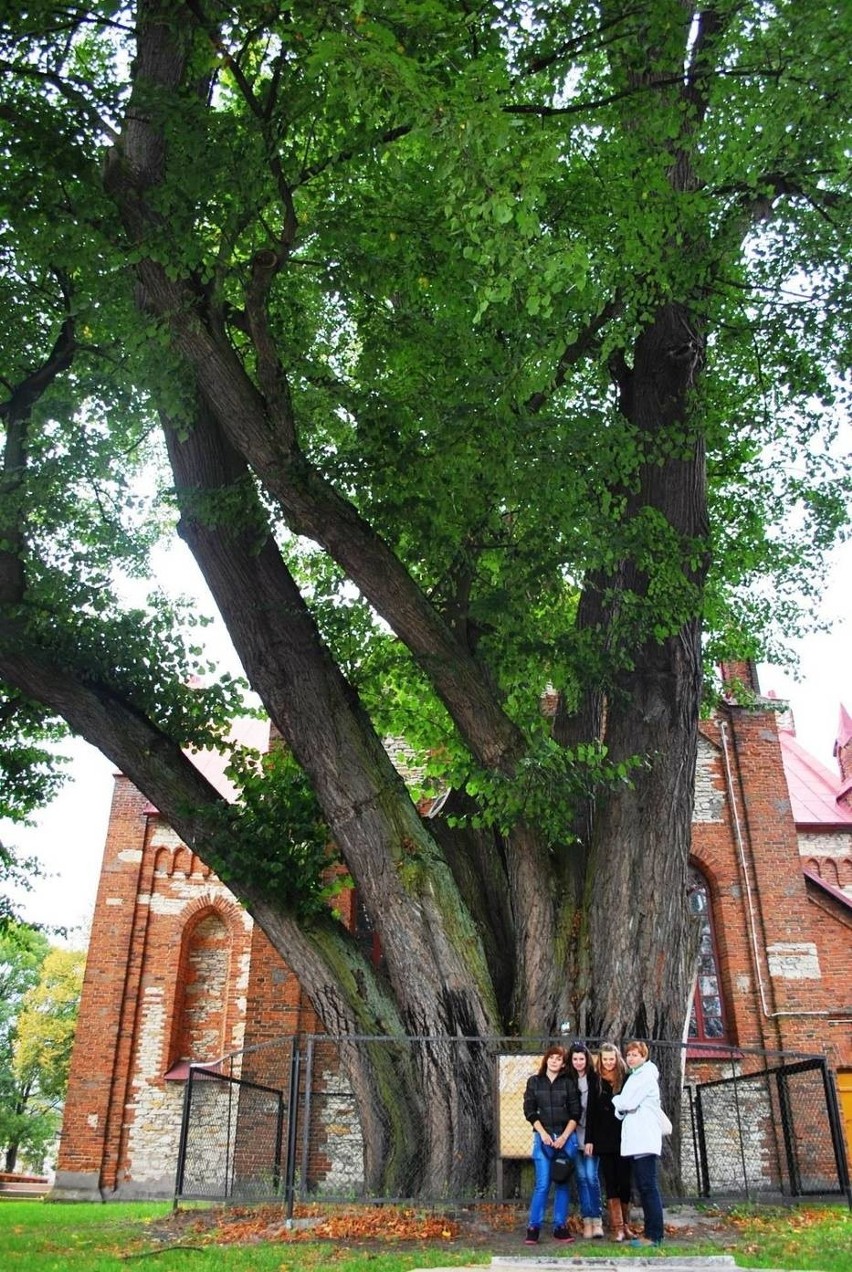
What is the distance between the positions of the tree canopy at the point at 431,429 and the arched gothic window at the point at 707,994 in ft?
22.8

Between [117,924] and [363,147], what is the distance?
13.8m

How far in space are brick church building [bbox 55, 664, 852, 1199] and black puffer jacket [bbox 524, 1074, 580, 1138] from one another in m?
7.01

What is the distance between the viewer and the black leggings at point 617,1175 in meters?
6.91

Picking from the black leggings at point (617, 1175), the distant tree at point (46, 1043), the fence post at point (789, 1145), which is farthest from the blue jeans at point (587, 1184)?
the distant tree at point (46, 1043)

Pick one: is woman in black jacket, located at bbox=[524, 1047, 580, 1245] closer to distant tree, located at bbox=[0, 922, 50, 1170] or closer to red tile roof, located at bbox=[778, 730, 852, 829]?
red tile roof, located at bbox=[778, 730, 852, 829]

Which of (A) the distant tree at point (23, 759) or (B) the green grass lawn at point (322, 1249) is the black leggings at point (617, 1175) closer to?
(B) the green grass lawn at point (322, 1249)

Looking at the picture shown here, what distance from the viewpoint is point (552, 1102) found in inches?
275

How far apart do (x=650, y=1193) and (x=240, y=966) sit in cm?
1240

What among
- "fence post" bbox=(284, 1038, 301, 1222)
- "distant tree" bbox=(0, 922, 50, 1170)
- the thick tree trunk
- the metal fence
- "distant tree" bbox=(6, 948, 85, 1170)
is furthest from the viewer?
"distant tree" bbox=(0, 922, 50, 1170)

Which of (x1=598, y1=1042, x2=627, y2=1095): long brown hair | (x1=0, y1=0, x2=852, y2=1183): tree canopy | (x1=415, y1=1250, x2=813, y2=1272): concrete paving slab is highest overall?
(x1=0, y1=0, x2=852, y2=1183): tree canopy

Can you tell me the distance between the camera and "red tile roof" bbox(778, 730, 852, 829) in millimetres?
20750

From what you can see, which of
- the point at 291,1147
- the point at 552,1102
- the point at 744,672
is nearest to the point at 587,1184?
the point at 552,1102

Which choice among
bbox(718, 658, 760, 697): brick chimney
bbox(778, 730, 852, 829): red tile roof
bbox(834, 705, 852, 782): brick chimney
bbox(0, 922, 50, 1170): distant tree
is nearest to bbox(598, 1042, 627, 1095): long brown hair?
bbox(718, 658, 760, 697): brick chimney

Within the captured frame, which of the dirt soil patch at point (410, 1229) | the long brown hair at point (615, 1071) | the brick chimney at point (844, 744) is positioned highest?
the brick chimney at point (844, 744)
